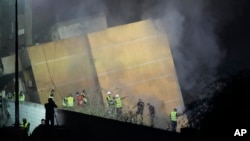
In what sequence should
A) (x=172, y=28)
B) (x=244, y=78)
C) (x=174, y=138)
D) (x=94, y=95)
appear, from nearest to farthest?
(x=244, y=78) → (x=174, y=138) → (x=94, y=95) → (x=172, y=28)

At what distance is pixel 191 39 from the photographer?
29.7 meters

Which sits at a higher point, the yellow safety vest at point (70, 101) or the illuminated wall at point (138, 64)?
the illuminated wall at point (138, 64)

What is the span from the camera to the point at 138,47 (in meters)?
27.3

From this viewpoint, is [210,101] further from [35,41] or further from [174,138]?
[35,41]

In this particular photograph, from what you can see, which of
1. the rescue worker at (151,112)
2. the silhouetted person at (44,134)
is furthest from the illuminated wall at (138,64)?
the silhouetted person at (44,134)

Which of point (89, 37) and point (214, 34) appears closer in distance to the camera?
point (89, 37)

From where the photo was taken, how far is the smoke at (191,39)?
96.2 ft

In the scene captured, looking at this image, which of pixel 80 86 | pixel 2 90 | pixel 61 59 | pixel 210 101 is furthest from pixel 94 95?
pixel 210 101

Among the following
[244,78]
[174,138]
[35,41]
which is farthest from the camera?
[35,41]

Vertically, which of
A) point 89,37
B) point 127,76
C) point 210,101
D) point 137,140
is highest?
point 89,37

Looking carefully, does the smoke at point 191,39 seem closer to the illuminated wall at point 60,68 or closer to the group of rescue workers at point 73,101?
the illuminated wall at point 60,68

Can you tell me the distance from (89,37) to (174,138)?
11817 mm

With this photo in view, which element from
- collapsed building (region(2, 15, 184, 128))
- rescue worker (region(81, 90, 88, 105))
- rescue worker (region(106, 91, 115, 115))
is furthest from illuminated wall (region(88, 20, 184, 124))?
rescue worker (region(106, 91, 115, 115))

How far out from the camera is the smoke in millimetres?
29327
